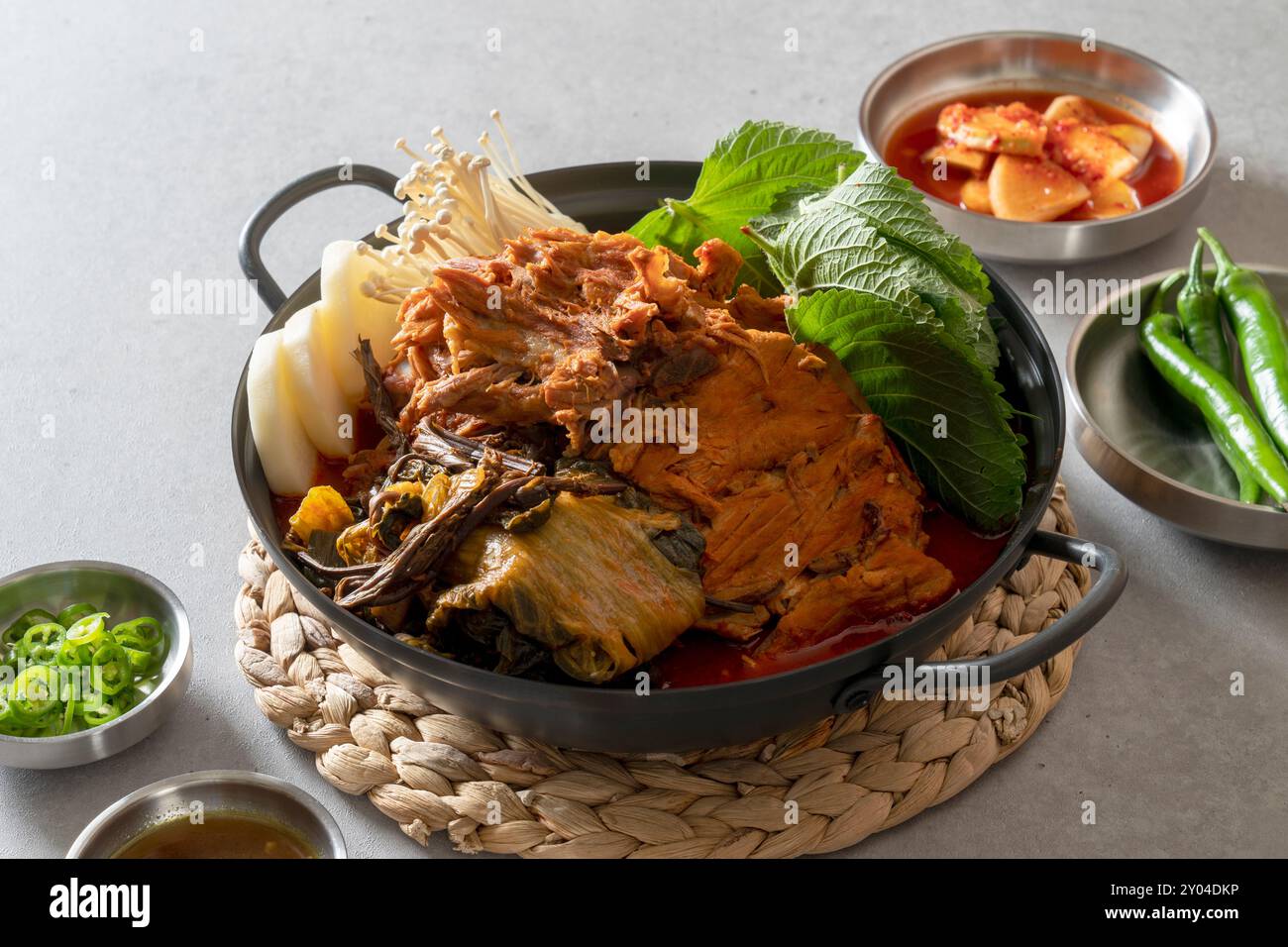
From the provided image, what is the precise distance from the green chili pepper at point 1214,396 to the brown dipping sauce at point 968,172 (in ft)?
2.36

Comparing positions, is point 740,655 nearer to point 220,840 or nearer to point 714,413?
point 714,413

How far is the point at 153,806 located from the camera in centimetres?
289

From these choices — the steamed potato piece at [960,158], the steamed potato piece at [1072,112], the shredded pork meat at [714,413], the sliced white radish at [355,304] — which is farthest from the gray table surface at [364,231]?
the sliced white radish at [355,304]

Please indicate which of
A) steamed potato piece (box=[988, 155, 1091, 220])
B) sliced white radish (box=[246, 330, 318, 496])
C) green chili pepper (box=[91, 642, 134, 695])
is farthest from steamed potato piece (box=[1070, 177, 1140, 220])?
green chili pepper (box=[91, 642, 134, 695])

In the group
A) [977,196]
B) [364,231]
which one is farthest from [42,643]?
[977,196]

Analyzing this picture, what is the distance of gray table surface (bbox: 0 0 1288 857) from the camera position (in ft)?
10.5

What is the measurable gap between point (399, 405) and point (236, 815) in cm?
103

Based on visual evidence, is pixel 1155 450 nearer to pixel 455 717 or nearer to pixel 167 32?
pixel 455 717

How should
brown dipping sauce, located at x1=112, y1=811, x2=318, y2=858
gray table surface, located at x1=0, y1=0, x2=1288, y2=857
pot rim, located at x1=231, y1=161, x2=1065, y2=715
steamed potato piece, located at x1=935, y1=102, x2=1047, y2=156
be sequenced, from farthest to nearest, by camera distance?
1. steamed potato piece, located at x1=935, y1=102, x2=1047, y2=156
2. gray table surface, located at x1=0, y1=0, x2=1288, y2=857
3. brown dipping sauce, located at x1=112, y1=811, x2=318, y2=858
4. pot rim, located at x1=231, y1=161, x2=1065, y2=715

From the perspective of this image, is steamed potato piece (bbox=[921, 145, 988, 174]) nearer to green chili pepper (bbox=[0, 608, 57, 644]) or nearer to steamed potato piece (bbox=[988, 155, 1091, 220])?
steamed potato piece (bbox=[988, 155, 1091, 220])

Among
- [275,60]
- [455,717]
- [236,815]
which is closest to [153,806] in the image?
[236,815]

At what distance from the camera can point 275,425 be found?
322 cm

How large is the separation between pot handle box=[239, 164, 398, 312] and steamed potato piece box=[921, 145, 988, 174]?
6.68ft

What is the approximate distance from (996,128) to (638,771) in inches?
109
